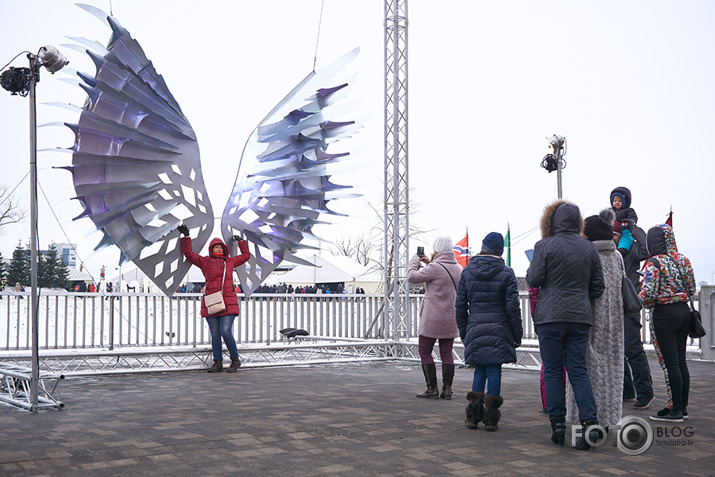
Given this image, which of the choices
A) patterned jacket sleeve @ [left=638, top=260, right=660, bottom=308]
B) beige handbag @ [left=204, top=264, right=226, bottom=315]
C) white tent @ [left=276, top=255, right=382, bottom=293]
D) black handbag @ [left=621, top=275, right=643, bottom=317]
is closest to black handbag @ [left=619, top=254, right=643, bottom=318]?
black handbag @ [left=621, top=275, right=643, bottom=317]

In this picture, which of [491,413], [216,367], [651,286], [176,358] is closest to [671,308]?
[651,286]

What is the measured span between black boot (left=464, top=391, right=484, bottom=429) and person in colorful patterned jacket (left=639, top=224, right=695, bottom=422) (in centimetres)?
150

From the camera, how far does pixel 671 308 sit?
5.75 m

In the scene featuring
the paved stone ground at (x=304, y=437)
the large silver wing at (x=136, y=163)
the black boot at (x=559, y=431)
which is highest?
the large silver wing at (x=136, y=163)

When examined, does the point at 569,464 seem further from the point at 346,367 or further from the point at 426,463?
the point at 346,367

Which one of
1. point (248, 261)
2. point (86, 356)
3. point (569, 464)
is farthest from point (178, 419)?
point (248, 261)

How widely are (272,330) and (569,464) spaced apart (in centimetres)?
926

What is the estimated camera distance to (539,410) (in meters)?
6.64

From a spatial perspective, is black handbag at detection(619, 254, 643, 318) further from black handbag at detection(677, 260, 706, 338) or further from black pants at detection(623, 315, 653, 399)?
black pants at detection(623, 315, 653, 399)

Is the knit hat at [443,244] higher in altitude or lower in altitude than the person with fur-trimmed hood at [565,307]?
higher

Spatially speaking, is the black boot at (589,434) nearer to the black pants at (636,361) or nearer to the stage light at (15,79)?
the black pants at (636,361)

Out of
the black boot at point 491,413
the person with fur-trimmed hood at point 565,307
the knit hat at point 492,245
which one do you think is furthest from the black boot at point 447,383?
the person with fur-trimmed hood at point 565,307

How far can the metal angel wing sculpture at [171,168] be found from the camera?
8469 millimetres

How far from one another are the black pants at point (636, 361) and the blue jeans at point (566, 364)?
1710mm
